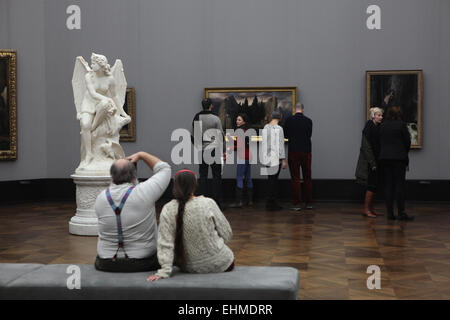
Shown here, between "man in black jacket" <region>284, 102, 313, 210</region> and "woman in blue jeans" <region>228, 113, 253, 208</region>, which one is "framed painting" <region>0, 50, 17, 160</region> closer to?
"woman in blue jeans" <region>228, 113, 253, 208</region>

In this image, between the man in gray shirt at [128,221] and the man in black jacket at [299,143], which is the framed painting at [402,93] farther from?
the man in gray shirt at [128,221]

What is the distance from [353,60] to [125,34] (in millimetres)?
5303

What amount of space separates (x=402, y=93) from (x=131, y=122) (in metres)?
6.20

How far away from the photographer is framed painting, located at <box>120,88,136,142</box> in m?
14.4

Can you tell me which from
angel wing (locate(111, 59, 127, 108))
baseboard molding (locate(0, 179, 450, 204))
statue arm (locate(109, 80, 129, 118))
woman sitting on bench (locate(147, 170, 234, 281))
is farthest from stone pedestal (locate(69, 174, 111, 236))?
woman sitting on bench (locate(147, 170, 234, 281))

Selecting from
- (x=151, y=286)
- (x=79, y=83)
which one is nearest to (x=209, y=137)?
(x=79, y=83)

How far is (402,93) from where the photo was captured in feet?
44.2

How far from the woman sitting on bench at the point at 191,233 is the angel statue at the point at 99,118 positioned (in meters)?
5.25

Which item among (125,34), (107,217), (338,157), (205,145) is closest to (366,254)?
(107,217)

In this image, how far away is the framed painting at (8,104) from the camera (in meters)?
14.0

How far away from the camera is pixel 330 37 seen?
45.3 ft

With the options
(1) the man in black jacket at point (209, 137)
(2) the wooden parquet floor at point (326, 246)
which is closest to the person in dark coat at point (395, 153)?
(2) the wooden parquet floor at point (326, 246)

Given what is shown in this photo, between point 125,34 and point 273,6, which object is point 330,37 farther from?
point 125,34

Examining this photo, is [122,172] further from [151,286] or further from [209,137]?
[209,137]
